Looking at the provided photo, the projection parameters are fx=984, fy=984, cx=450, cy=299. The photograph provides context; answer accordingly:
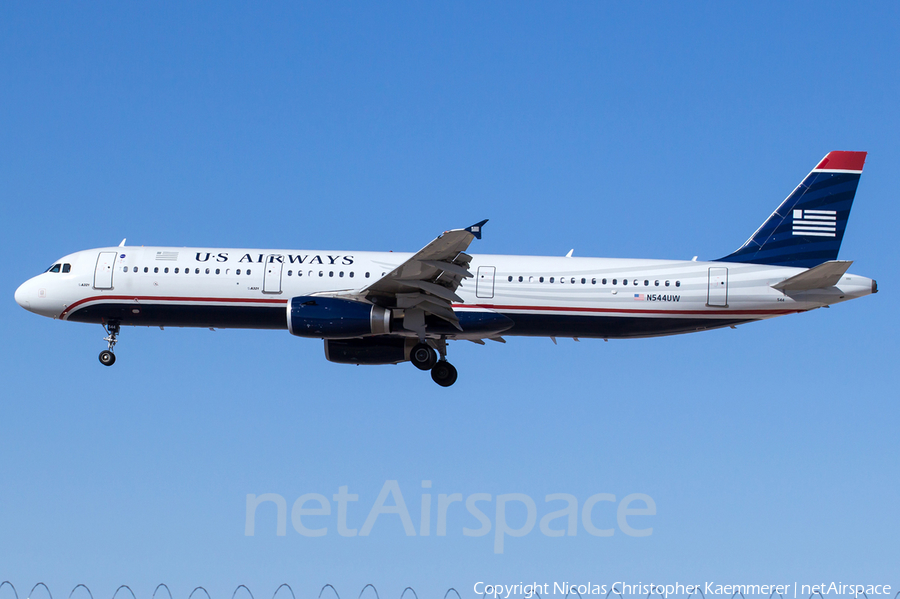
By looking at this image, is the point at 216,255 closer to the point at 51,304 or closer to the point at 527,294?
the point at 51,304

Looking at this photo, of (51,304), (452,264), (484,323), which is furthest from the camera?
(51,304)

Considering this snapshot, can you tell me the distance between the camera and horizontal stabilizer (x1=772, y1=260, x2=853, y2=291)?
2983 cm

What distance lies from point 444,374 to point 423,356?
133 centimetres

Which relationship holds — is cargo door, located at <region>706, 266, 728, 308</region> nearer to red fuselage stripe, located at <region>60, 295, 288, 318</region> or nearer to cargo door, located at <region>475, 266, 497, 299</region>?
cargo door, located at <region>475, 266, 497, 299</region>

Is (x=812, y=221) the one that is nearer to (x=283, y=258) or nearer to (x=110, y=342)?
(x=283, y=258)

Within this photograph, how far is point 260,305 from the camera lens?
108 ft

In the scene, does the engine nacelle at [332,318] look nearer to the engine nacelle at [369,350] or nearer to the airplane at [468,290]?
the airplane at [468,290]

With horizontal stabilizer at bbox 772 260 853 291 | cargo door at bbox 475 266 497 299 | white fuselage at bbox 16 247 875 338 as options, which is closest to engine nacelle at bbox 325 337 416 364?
white fuselage at bbox 16 247 875 338

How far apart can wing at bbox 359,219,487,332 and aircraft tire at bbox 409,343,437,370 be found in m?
1.46

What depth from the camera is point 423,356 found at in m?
33.2

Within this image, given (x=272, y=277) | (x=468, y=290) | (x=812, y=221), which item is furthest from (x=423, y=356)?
(x=812, y=221)

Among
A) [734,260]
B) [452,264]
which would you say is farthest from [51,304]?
[734,260]

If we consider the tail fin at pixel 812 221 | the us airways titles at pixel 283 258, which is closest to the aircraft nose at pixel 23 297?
the us airways titles at pixel 283 258

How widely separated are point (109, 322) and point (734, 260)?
71.3ft
